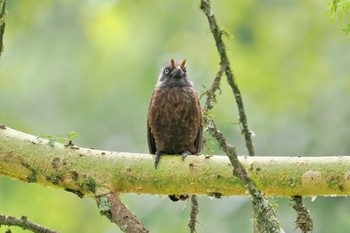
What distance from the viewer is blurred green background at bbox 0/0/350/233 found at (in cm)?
898

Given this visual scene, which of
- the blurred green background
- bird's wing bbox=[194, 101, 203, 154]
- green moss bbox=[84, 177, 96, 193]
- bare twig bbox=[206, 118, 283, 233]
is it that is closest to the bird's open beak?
bird's wing bbox=[194, 101, 203, 154]

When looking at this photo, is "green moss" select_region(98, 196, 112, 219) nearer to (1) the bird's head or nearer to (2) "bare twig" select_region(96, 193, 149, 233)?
(2) "bare twig" select_region(96, 193, 149, 233)

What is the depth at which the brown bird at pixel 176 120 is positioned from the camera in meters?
5.68

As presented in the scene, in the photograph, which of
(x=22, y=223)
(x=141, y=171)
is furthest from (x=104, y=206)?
(x=22, y=223)

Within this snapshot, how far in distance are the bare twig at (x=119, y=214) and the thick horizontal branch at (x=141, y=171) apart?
0.05 meters

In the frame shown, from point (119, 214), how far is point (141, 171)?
0.98 feet

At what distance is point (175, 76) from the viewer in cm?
591

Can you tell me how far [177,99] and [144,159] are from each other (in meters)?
1.15

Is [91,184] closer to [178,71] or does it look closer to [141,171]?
[141,171]

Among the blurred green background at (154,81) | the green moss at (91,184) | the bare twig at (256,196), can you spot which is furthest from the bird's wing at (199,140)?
the blurred green background at (154,81)

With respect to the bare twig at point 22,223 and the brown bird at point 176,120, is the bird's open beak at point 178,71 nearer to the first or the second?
the brown bird at point 176,120

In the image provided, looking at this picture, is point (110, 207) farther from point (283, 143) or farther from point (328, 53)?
point (328, 53)

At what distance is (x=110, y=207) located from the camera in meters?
4.48

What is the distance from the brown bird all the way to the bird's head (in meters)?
0.03
